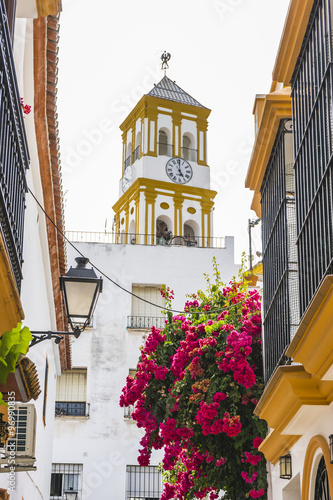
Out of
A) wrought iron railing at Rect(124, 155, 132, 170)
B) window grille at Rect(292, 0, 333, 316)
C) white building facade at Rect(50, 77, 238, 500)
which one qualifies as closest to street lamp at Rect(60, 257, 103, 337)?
window grille at Rect(292, 0, 333, 316)

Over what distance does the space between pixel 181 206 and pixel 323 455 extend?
2840 cm

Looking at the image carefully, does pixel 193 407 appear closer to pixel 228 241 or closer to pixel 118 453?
pixel 118 453

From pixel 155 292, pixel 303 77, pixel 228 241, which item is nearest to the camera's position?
pixel 303 77

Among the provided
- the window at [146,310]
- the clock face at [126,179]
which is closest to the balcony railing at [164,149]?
the clock face at [126,179]

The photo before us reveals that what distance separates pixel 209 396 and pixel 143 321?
15589 mm

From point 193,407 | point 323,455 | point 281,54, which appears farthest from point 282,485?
point 281,54

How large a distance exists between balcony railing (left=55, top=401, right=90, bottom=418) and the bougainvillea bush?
12.4 meters

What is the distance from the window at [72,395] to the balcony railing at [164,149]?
1382 centimetres

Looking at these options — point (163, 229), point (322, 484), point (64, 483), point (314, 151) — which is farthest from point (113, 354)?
point (314, 151)

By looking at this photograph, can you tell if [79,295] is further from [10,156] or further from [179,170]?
[179,170]

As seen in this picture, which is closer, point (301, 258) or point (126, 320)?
point (301, 258)

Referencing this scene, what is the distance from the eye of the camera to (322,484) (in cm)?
734

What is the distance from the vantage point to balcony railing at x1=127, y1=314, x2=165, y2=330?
25.8 metres

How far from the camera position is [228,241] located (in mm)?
28609
